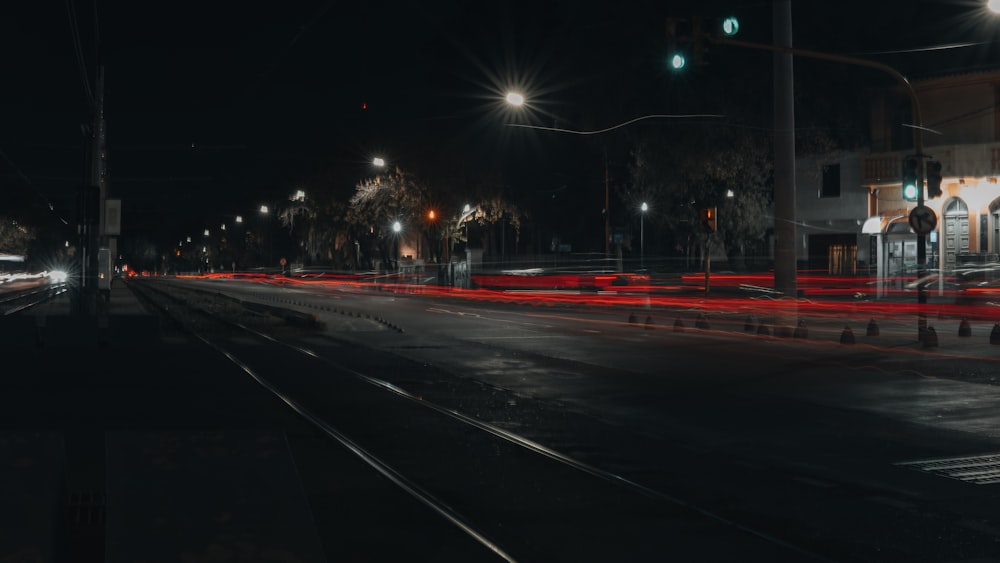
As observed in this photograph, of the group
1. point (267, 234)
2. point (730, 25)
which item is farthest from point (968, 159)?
point (267, 234)

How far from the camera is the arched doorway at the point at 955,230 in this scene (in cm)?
4006

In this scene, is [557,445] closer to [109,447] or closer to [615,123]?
[109,447]

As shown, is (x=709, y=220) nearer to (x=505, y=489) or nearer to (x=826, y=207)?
(x=826, y=207)

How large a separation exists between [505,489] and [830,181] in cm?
4311

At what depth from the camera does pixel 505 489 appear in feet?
25.6

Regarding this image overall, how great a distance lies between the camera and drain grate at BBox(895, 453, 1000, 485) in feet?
27.6

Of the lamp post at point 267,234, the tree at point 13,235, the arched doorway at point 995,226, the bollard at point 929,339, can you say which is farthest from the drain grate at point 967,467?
the lamp post at point 267,234

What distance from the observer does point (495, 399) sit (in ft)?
43.8

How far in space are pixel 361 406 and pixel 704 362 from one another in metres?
7.63

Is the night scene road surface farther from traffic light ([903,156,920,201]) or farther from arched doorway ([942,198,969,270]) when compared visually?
arched doorway ([942,198,969,270])

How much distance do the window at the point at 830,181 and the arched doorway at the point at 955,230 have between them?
715 centimetres

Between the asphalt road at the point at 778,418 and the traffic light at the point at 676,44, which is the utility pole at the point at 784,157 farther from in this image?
the traffic light at the point at 676,44

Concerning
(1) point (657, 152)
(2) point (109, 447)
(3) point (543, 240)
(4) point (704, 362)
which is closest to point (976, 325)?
(4) point (704, 362)

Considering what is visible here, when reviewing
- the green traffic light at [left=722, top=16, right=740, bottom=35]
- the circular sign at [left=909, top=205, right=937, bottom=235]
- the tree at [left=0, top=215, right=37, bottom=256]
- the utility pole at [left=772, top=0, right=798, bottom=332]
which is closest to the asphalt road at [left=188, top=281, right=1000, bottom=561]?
the circular sign at [left=909, top=205, right=937, bottom=235]
